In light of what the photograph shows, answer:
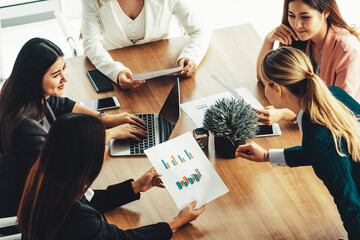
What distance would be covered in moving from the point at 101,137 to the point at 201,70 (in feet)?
3.20

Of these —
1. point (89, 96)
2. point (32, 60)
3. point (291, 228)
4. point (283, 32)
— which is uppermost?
point (32, 60)

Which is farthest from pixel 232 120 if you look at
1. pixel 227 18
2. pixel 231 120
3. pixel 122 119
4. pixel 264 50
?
pixel 227 18

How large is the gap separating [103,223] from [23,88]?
2.05 feet

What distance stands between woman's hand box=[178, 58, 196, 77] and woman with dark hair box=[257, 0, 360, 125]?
1.50 feet

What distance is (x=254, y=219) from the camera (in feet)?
4.58

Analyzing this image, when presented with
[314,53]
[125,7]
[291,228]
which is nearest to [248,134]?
[291,228]

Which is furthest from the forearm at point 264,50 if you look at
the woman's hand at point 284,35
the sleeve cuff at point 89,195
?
the sleeve cuff at point 89,195

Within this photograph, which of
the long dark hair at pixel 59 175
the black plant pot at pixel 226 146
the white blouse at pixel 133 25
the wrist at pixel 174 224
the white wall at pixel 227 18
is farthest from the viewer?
the white wall at pixel 227 18

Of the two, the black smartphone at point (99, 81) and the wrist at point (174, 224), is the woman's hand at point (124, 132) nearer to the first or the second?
the black smartphone at point (99, 81)

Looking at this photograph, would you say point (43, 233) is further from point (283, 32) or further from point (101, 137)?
point (283, 32)

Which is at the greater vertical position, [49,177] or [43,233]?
[49,177]

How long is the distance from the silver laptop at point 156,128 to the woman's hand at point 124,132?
0.03 meters

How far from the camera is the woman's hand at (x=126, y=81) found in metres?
1.90

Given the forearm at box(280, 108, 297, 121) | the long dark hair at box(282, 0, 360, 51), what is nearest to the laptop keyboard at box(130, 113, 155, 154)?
the forearm at box(280, 108, 297, 121)
